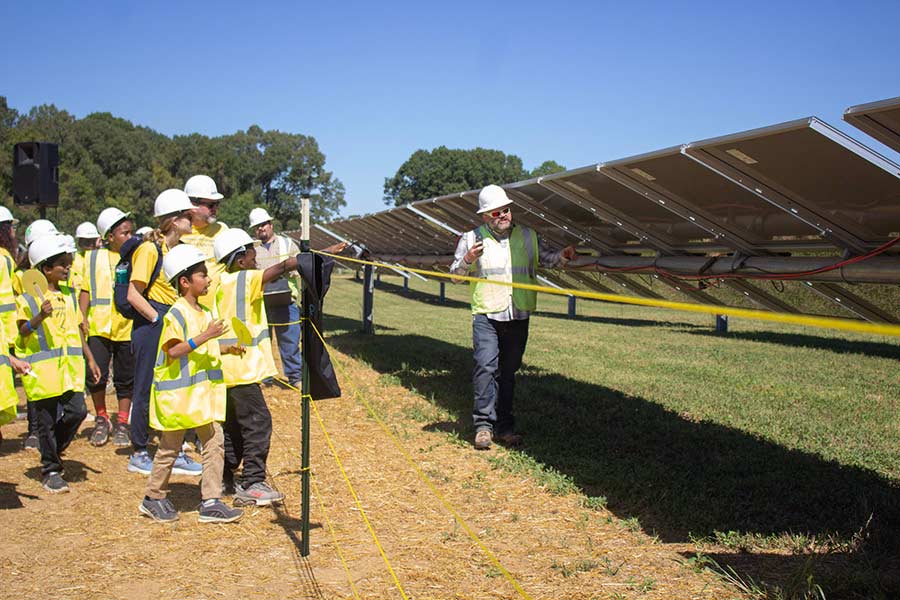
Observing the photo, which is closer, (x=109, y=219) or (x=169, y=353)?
(x=169, y=353)

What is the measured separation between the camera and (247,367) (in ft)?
18.7

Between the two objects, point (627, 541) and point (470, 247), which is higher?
point (470, 247)

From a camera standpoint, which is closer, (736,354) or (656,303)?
(656,303)

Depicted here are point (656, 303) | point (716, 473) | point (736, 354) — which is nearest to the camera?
point (656, 303)

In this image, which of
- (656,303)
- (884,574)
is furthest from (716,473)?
(656,303)

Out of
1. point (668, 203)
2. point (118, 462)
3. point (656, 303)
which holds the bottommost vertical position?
point (118, 462)

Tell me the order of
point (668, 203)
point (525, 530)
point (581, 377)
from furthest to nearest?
point (581, 377)
point (668, 203)
point (525, 530)

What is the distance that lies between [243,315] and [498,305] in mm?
2249

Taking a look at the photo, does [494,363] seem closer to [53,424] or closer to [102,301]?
[53,424]

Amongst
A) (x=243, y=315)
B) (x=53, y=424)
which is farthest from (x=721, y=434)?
(x=53, y=424)

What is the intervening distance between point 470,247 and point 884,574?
4.09m

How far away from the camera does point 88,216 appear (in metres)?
55.5

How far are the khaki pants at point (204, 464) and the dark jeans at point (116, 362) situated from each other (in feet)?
7.30

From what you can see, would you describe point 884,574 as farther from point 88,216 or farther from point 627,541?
point 88,216
